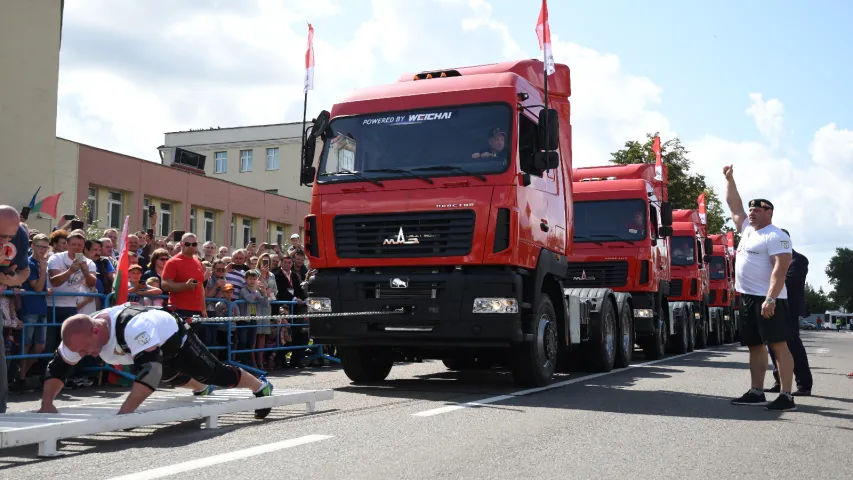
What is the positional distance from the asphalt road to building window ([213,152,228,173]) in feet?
192

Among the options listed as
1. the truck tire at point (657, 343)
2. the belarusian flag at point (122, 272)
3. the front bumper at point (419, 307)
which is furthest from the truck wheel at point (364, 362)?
the truck tire at point (657, 343)

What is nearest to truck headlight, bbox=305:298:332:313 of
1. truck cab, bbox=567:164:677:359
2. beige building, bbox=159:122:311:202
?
truck cab, bbox=567:164:677:359

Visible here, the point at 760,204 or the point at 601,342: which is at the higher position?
the point at 760,204

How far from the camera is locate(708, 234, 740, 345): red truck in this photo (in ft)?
92.4

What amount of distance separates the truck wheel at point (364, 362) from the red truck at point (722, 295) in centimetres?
1759

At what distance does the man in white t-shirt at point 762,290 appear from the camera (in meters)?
8.84

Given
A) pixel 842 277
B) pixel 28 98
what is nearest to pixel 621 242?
pixel 28 98

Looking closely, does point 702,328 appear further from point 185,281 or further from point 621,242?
point 185,281

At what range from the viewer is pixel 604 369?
13703 millimetres

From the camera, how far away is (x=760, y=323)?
29.5 ft

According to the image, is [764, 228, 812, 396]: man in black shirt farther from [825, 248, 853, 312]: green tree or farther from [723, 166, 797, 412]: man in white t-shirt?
[825, 248, 853, 312]: green tree

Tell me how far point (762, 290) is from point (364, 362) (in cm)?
473

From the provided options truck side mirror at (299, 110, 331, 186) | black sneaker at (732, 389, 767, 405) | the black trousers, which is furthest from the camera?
truck side mirror at (299, 110, 331, 186)

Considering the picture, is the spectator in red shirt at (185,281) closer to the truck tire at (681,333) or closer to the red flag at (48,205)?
the truck tire at (681,333)
